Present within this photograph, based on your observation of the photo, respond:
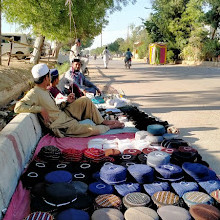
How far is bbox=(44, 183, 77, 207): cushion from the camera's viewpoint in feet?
7.70

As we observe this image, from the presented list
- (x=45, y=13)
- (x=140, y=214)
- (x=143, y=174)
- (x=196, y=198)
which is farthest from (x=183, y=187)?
(x=45, y=13)

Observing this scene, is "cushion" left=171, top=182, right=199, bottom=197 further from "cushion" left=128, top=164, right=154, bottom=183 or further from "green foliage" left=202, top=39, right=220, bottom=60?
"green foliage" left=202, top=39, right=220, bottom=60

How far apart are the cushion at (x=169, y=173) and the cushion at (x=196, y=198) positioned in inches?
12.8

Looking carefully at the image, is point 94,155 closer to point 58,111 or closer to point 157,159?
point 157,159

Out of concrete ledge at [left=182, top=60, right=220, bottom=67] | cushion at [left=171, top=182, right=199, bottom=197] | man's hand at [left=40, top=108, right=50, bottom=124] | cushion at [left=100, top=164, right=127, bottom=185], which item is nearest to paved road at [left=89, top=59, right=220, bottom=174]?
cushion at [left=171, top=182, right=199, bottom=197]

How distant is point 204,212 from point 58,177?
4.46 ft

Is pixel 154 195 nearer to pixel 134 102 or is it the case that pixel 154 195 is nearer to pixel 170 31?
pixel 134 102

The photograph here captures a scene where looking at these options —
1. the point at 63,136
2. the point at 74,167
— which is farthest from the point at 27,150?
the point at 63,136

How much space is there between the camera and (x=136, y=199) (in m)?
2.43

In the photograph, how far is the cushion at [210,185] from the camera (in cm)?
264

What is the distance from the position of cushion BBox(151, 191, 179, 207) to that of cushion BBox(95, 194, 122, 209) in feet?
1.02

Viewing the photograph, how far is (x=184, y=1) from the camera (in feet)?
99.0

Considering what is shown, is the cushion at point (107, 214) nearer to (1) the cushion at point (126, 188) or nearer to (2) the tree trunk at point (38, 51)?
(1) the cushion at point (126, 188)

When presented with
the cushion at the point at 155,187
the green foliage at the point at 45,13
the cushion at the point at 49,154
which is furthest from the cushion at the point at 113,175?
the green foliage at the point at 45,13
